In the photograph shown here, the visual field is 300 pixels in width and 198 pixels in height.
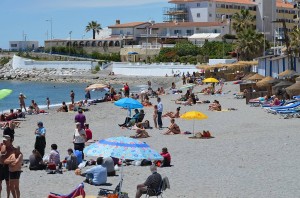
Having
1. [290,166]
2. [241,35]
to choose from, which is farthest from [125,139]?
[241,35]

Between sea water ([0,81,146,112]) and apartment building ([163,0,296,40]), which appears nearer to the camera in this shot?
sea water ([0,81,146,112])

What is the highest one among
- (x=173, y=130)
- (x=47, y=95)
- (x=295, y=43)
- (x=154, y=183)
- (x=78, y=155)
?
(x=295, y=43)

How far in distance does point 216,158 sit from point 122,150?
5.45m

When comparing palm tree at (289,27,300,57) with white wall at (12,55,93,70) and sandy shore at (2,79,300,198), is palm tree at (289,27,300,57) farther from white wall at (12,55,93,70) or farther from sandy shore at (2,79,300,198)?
white wall at (12,55,93,70)

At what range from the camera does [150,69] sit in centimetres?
8038

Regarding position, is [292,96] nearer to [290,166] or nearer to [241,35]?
[290,166]

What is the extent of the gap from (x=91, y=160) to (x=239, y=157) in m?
4.06

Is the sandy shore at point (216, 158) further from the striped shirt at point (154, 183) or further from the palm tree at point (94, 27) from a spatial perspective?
the palm tree at point (94, 27)

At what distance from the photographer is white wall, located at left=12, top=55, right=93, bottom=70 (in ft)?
322

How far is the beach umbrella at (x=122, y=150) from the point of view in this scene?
41.6 ft

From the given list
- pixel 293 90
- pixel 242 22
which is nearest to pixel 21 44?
pixel 242 22

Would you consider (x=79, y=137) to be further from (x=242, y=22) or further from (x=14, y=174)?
(x=242, y=22)

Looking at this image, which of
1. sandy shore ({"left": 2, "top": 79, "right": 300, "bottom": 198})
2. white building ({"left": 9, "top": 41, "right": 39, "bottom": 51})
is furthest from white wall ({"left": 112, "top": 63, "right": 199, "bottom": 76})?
white building ({"left": 9, "top": 41, "right": 39, "bottom": 51})

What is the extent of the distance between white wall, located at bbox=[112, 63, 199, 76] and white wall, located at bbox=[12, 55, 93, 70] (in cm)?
1098
